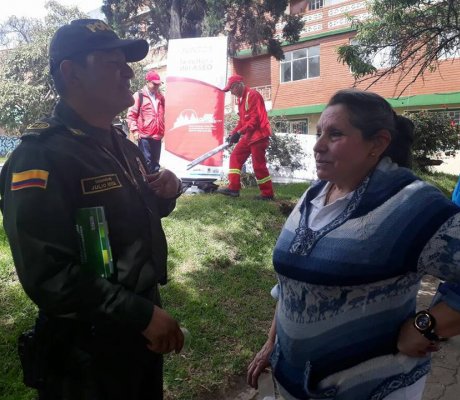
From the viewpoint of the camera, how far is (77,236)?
1.37m

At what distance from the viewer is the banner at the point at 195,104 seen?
7.88 metres

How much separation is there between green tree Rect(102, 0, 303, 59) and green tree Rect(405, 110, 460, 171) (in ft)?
15.1

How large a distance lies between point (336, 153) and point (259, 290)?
292 cm

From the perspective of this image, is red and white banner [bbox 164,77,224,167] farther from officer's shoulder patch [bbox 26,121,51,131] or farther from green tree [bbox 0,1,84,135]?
green tree [bbox 0,1,84,135]

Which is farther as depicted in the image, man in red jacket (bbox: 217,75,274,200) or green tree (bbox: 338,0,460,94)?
green tree (bbox: 338,0,460,94)

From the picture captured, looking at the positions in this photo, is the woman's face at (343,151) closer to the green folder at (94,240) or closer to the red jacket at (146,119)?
the green folder at (94,240)

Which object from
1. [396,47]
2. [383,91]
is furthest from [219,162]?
[383,91]

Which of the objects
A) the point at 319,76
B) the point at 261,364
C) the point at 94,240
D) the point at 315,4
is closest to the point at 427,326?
the point at 261,364

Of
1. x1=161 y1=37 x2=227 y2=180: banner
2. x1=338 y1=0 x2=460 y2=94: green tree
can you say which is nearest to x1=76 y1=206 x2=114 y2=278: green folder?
x1=161 y1=37 x2=227 y2=180: banner

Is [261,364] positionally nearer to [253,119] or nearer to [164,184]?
[164,184]

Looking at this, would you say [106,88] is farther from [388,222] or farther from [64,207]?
[388,222]

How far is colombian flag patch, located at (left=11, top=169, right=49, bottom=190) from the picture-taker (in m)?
1.28

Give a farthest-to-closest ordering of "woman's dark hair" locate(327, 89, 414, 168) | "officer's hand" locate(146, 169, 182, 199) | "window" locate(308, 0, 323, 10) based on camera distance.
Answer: "window" locate(308, 0, 323, 10) → "officer's hand" locate(146, 169, 182, 199) → "woman's dark hair" locate(327, 89, 414, 168)

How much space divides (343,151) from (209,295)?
2.70 metres
